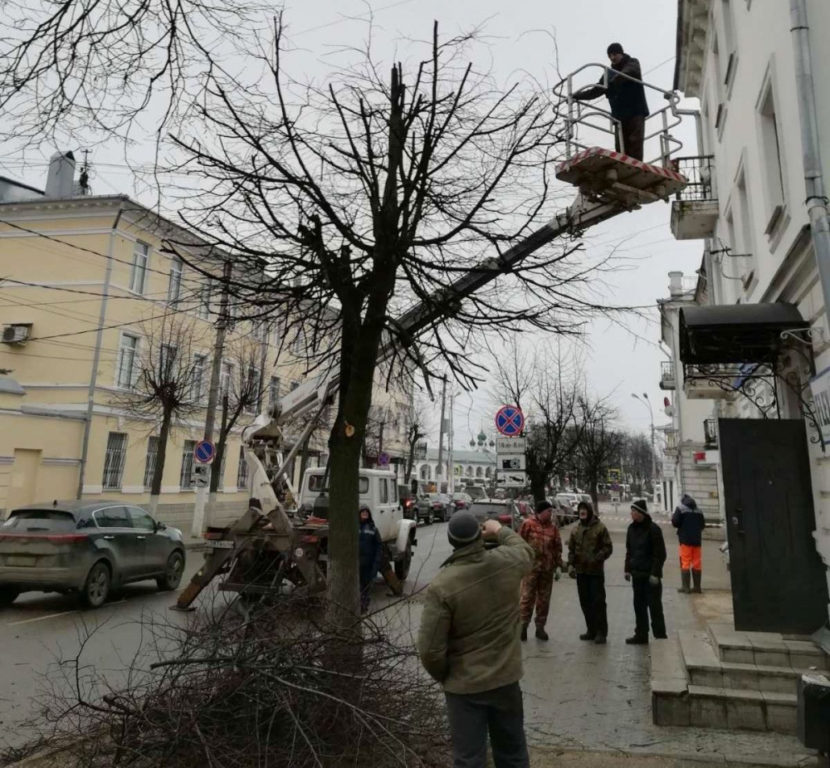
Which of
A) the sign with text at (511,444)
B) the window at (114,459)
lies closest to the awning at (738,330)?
the sign with text at (511,444)

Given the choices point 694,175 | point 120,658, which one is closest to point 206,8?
point 120,658

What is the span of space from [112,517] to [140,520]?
757 mm

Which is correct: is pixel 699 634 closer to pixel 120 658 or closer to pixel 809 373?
pixel 809 373

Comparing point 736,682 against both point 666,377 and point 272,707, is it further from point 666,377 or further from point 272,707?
point 666,377

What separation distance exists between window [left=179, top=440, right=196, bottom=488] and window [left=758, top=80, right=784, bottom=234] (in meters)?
25.8

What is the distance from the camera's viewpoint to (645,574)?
8.03 metres

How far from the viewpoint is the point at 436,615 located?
3.37m

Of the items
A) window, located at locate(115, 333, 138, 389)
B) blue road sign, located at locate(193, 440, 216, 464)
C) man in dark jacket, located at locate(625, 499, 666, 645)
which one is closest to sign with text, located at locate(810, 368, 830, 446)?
man in dark jacket, located at locate(625, 499, 666, 645)

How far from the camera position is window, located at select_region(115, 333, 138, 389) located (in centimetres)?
2461

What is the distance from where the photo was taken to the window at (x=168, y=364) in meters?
20.0

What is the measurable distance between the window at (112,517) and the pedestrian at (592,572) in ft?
25.8

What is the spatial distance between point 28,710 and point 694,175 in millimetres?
14679

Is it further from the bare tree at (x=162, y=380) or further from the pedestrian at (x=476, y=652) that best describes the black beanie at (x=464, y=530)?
the bare tree at (x=162, y=380)

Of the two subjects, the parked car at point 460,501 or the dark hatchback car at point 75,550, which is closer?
the dark hatchback car at point 75,550
